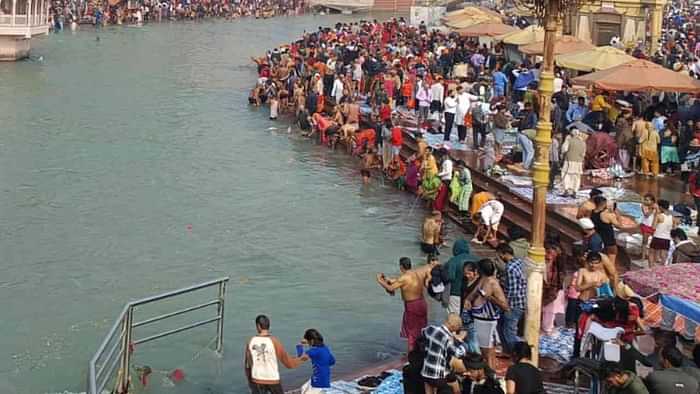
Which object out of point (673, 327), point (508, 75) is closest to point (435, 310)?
point (673, 327)

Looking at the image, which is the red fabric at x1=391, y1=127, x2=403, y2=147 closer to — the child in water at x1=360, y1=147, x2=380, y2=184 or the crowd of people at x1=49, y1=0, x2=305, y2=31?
the child in water at x1=360, y1=147, x2=380, y2=184

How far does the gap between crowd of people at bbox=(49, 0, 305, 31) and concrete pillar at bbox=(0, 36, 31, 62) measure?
14295 mm

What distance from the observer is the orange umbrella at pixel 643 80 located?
16.6 meters

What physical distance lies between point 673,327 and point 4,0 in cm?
2982

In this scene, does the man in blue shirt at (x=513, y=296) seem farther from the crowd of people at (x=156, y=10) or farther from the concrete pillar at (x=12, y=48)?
the crowd of people at (x=156, y=10)

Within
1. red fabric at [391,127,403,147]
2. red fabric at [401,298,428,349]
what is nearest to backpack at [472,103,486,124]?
red fabric at [391,127,403,147]

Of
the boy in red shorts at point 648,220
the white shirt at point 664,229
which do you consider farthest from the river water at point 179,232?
the white shirt at point 664,229

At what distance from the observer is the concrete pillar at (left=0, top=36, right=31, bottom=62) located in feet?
116

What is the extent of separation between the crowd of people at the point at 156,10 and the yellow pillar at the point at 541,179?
44862mm

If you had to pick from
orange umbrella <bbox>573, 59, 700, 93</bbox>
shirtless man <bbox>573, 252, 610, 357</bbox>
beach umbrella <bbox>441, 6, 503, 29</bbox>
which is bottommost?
shirtless man <bbox>573, 252, 610, 357</bbox>

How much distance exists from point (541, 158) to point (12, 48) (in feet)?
99.3

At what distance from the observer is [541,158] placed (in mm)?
8422

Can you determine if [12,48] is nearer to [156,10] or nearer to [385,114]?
[385,114]

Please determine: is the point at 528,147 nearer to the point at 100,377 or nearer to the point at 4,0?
the point at 100,377
